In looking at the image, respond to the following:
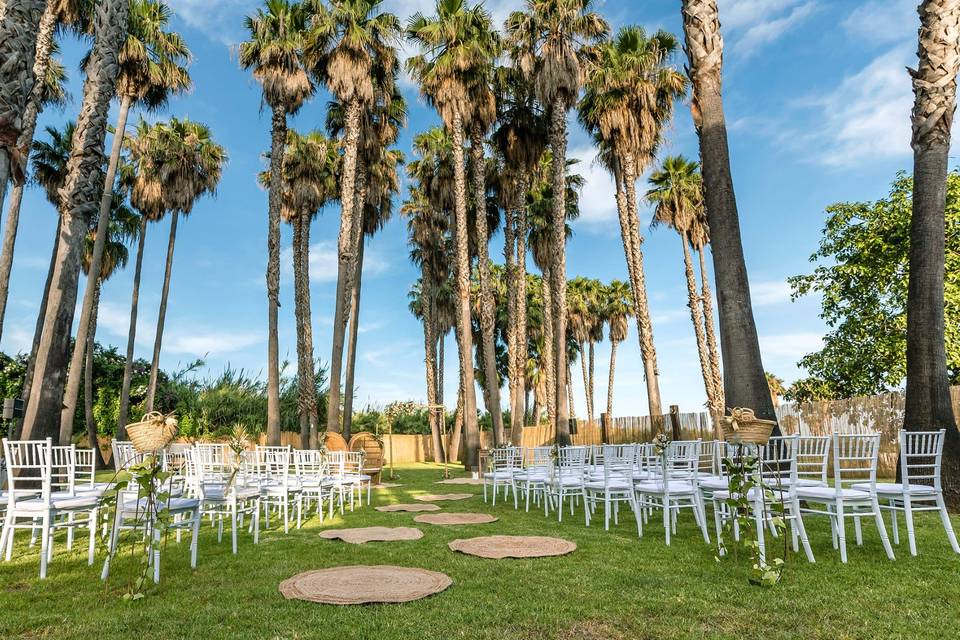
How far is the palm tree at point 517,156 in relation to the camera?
19797 mm

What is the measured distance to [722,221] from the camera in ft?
26.0

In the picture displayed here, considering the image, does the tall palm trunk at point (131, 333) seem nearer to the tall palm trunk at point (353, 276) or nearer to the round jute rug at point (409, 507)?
the tall palm trunk at point (353, 276)

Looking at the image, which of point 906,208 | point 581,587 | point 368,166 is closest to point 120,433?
point 368,166

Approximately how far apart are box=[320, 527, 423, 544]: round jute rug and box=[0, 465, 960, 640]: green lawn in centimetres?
56

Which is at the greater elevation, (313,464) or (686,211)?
(686,211)

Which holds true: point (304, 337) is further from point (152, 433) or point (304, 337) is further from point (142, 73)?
point (152, 433)

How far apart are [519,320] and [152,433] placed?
1613cm

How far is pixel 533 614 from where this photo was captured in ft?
11.1

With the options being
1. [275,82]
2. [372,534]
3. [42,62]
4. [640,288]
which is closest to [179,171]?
[275,82]

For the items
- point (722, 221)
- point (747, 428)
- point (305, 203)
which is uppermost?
point (305, 203)

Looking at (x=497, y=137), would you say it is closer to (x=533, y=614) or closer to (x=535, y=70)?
(x=535, y=70)

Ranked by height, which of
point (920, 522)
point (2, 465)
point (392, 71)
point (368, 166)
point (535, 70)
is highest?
point (392, 71)

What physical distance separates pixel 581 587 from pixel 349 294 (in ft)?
53.6

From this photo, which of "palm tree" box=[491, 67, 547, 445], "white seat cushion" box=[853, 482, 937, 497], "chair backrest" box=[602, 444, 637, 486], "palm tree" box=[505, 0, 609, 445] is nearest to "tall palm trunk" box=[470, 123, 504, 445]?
"palm tree" box=[491, 67, 547, 445]
